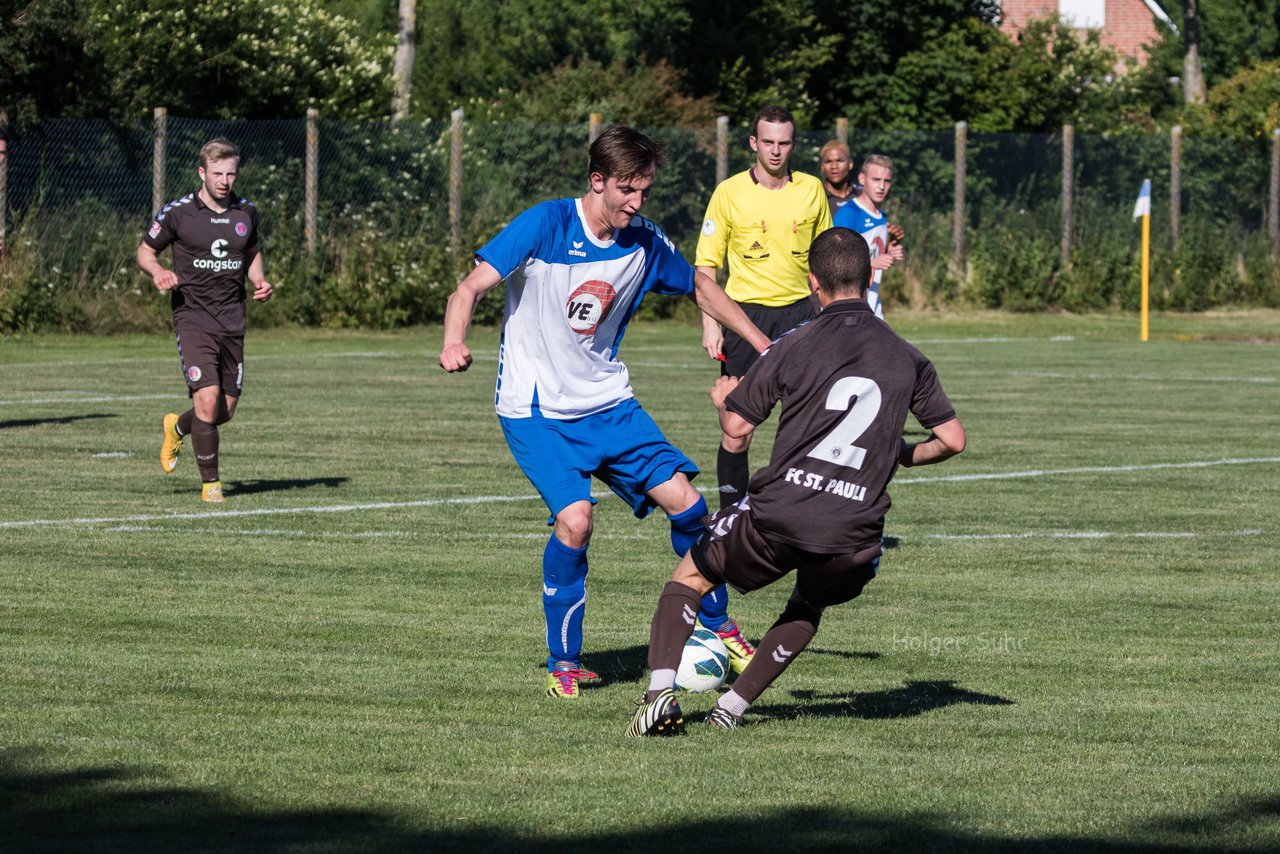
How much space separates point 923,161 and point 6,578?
94.7 ft

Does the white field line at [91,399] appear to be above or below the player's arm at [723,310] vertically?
below

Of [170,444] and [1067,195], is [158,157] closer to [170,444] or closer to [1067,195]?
[170,444]

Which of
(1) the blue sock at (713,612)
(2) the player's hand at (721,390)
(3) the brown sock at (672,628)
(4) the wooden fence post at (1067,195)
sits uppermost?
(4) the wooden fence post at (1067,195)

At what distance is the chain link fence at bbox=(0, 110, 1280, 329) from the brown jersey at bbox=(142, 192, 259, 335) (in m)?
14.9

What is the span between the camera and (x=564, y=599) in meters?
7.51

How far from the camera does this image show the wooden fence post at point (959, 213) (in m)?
36.7

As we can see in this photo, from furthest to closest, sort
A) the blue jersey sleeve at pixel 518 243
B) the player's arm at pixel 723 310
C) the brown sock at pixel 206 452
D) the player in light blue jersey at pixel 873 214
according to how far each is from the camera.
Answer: the player in light blue jersey at pixel 873 214
the brown sock at pixel 206 452
the player's arm at pixel 723 310
the blue jersey sleeve at pixel 518 243

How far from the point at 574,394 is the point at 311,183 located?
23.5m

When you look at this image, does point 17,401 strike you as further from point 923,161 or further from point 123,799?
point 923,161

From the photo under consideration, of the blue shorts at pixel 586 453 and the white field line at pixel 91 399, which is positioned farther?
the white field line at pixel 91 399

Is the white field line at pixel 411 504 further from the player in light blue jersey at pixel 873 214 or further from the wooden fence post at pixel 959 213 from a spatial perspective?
the wooden fence post at pixel 959 213

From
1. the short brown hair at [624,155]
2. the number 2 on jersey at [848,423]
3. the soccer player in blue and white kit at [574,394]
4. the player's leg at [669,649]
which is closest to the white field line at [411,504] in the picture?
the soccer player in blue and white kit at [574,394]

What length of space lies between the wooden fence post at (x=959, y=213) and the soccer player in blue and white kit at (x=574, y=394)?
1175 inches

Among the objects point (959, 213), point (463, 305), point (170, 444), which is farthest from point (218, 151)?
point (959, 213)
